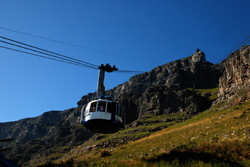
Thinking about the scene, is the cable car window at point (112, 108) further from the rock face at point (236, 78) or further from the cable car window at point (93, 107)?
the rock face at point (236, 78)

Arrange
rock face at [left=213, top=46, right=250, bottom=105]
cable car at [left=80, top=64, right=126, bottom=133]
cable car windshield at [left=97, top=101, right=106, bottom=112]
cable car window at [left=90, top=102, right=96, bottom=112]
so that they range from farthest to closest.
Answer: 1. rock face at [left=213, top=46, right=250, bottom=105]
2. cable car window at [left=90, top=102, right=96, bottom=112]
3. cable car windshield at [left=97, top=101, right=106, bottom=112]
4. cable car at [left=80, top=64, right=126, bottom=133]

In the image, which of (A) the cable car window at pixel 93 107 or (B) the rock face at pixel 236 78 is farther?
(B) the rock face at pixel 236 78

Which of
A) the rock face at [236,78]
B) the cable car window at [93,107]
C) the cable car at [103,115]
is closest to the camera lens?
the cable car at [103,115]

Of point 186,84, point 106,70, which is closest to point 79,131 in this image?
point 186,84

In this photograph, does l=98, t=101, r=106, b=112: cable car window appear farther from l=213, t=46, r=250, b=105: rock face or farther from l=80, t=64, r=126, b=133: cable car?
l=213, t=46, r=250, b=105: rock face

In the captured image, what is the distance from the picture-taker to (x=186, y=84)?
198 metres

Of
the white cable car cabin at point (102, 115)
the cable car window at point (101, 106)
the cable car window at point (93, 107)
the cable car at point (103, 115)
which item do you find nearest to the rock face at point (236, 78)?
the cable car at point (103, 115)

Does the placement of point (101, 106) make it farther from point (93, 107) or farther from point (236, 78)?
point (236, 78)

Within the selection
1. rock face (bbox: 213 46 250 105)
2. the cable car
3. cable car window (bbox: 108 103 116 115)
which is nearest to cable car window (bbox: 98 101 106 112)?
the cable car

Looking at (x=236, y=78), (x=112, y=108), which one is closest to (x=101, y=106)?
(x=112, y=108)

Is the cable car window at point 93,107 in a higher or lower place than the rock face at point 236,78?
lower

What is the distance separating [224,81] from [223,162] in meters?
118

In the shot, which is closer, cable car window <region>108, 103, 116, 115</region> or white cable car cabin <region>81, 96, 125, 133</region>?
white cable car cabin <region>81, 96, 125, 133</region>

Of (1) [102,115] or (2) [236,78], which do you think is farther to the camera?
(2) [236,78]
